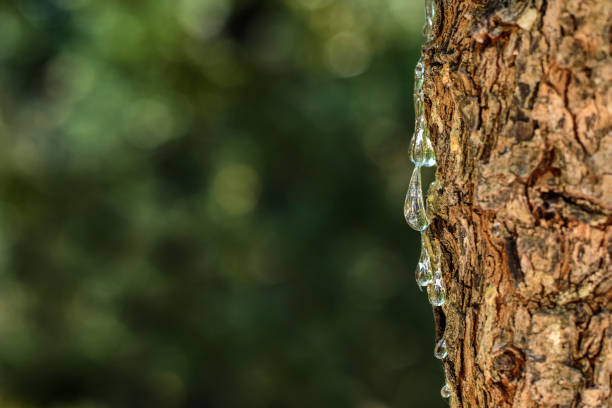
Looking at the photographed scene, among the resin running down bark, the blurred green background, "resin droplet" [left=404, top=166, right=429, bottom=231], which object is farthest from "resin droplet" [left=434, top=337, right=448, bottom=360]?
the blurred green background

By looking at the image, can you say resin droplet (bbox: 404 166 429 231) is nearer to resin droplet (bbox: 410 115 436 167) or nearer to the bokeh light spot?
resin droplet (bbox: 410 115 436 167)

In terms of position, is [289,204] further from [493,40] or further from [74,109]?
[493,40]

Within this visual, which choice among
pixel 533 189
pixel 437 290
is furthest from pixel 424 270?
pixel 533 189

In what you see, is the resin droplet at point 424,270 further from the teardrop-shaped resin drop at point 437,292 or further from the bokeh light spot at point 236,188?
the bokeh light spot at point 236,188

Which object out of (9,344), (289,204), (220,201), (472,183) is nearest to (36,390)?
(9,344)

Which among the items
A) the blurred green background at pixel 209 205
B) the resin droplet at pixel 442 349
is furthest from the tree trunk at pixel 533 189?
the blurred green background at pixel 209 205

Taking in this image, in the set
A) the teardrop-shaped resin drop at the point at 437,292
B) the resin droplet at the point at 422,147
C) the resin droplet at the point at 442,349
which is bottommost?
the resin droplet at the point at 442,349
